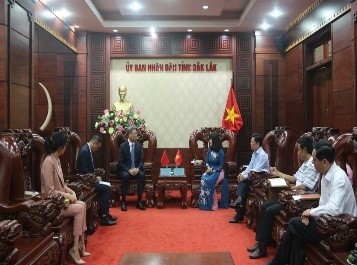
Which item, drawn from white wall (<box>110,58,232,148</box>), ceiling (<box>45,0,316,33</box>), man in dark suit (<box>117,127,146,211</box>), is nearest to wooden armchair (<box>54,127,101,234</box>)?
man in dark suit (<box>117,127,146,211</box>)

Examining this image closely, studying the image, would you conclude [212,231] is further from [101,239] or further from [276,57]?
[276,57]

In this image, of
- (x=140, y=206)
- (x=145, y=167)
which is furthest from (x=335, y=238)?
(x=145, y=167)

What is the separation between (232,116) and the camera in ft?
25.9

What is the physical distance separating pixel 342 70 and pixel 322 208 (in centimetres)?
285

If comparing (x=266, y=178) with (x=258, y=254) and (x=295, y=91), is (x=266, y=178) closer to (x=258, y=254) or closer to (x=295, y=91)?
(x=258, y=254)

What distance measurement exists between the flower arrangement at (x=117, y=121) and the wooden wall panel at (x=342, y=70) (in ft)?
10.5

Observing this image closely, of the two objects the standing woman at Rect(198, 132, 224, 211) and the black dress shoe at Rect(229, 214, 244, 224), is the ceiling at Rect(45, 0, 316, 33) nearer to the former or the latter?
the standing woman at Rect(198, 132, 224, 211)

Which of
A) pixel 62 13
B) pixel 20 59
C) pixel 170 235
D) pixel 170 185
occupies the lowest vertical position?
pixel 170 235

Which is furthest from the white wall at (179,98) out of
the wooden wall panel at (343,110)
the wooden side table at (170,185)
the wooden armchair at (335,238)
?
the wooden armchair at (335,238)

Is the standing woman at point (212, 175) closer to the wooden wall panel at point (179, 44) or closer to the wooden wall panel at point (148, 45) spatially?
the wooden wall panel at point (179, 44)

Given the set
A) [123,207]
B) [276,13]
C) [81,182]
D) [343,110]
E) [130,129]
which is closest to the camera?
[81,182]

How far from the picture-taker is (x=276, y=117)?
26.1 feet

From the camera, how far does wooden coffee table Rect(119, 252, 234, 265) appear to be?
3430 millimetres

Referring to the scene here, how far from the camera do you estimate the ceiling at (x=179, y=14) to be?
6359 millimetres
